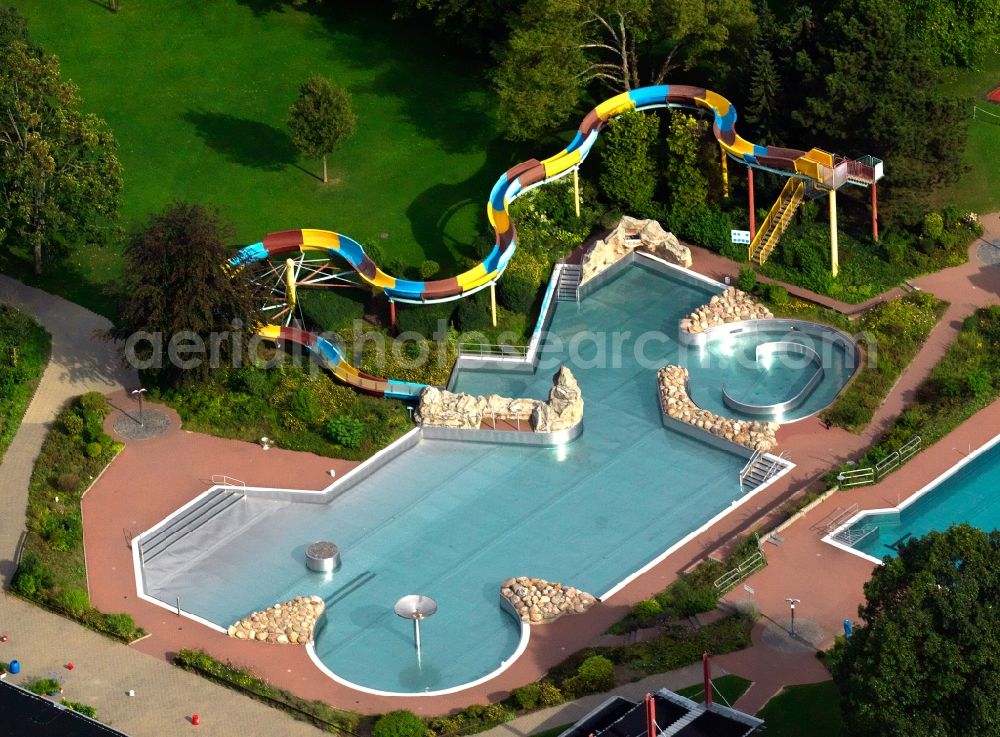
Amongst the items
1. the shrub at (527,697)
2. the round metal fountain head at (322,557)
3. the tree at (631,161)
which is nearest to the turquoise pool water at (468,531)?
the round metal fountain head at (322,557)

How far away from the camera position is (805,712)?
59000 mm

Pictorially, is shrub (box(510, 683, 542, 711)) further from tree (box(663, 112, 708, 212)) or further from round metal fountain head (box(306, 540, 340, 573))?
tree (box(663, 112, 708, 212))

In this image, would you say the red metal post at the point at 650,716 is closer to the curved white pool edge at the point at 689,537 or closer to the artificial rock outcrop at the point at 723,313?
the curved white pool edge at the point at 689,537

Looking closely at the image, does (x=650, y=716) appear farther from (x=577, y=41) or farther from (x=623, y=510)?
(x=577, y=41)

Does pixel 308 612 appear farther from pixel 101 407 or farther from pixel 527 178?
pixel 527 178

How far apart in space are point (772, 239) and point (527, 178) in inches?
441

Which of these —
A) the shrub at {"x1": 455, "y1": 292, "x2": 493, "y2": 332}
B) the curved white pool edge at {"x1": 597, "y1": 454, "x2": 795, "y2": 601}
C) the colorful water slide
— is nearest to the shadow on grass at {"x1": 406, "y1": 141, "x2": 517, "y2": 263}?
the colorful water slide

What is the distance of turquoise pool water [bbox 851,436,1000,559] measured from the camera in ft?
225

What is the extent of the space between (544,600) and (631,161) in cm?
2764

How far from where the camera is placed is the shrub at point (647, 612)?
2504 inches

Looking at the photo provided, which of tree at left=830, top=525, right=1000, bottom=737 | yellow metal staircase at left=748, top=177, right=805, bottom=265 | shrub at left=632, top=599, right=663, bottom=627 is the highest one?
tree at left=830, top=525, right=1000, bottom=737

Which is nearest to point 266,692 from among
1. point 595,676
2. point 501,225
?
point 595,676

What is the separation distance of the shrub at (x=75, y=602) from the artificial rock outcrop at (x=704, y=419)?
78.8 feet

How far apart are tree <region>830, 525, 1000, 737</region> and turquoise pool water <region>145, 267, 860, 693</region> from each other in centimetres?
1563
